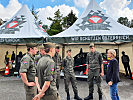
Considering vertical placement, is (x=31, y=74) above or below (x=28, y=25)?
below

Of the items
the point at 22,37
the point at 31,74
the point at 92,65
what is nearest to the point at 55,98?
the point at 31,74

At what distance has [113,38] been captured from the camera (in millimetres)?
5516

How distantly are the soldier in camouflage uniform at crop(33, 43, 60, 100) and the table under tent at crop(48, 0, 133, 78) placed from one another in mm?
4009

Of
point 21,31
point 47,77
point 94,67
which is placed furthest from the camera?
point 21,31

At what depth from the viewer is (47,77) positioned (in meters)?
1.70

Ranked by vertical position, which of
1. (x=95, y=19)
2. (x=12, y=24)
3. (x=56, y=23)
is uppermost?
(x=56, y=23)

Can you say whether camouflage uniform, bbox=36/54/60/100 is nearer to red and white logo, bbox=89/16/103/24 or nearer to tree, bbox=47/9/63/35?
red and white logo, bbox=89/16/103/24

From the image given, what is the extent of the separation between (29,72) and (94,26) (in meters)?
5.45

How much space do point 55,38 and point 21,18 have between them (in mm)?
4227

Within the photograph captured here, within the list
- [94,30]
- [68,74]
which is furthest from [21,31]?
[68,74]

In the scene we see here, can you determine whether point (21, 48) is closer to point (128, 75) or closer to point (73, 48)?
point (73, 48)

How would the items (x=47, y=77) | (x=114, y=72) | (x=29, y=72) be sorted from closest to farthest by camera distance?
(x=47, y=77)
(x=29, y=72)
(x=114, y=72)

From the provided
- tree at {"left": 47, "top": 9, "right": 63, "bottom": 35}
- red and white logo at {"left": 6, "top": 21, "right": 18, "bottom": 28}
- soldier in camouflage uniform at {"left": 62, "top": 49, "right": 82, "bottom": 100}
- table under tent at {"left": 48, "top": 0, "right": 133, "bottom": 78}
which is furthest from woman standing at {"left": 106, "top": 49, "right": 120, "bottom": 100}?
tree at {"left": 47, "top": 9, "right": 63, "bottom": 35}

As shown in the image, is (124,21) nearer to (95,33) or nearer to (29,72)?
(95,33)
